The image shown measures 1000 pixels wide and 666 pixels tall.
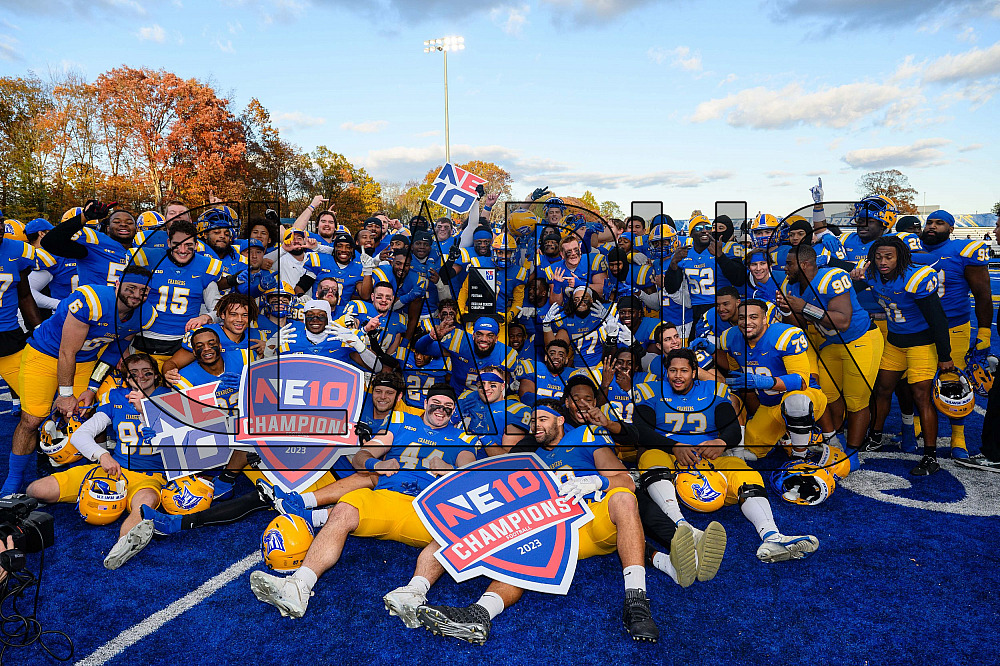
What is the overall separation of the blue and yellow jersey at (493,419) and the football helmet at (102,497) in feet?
7.85

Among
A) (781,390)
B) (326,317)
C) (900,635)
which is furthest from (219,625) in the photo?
(781,390)

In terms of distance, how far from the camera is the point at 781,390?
430 cm

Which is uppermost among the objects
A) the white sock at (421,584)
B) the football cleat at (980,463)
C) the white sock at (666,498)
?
the white sock at (666,498)

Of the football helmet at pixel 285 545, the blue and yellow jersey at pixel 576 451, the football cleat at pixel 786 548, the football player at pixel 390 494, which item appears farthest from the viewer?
the blue and yellow jersey at pixel 576 451

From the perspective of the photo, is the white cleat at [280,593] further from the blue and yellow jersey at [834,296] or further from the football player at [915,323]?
the football player at [915,323]

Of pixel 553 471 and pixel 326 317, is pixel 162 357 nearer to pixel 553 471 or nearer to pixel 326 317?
pixel 326 317

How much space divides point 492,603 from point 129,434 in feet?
9.81

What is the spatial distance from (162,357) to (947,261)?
691cm

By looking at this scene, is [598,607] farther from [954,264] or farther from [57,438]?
[954,264]

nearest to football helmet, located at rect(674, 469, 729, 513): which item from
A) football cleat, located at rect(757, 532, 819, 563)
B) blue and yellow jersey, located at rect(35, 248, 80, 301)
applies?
football cleat, located at rect(757, 532, 819, 563)

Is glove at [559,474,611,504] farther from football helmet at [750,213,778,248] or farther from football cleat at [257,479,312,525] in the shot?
football helmet at [750,213,778,248]

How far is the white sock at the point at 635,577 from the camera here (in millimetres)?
3049

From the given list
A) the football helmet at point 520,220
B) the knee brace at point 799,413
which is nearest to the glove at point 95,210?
the football helmet at point 520,220

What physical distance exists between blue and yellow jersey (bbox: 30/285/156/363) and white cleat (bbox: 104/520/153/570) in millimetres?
1702
